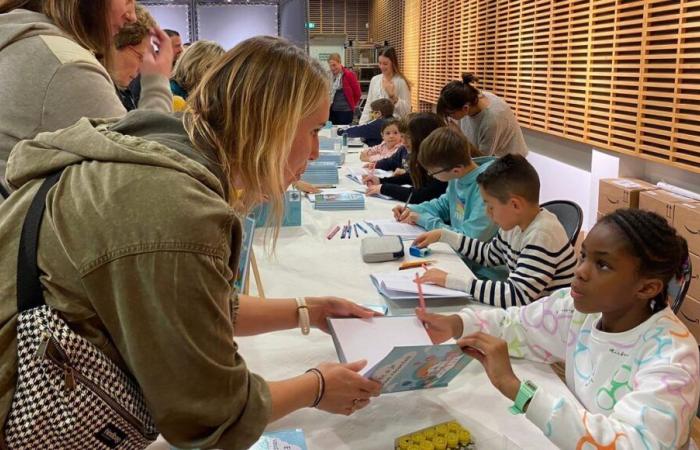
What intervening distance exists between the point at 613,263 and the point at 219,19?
8.07 meters

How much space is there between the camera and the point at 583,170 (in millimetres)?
5844

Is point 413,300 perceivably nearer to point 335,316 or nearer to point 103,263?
point 335,316

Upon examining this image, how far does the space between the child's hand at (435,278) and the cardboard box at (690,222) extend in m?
2.18

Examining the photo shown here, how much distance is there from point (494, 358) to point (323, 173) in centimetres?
313

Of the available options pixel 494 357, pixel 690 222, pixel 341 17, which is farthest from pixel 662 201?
pixel 341 17

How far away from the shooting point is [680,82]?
157 inches

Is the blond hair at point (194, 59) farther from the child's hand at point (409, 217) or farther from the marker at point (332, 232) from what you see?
the child's hand at point (409, 217)

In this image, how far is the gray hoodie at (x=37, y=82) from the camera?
1537 millimetres

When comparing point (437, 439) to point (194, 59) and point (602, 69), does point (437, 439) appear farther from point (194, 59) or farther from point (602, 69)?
point (602, 69)

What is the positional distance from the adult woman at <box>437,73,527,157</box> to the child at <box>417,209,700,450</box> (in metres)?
3.07

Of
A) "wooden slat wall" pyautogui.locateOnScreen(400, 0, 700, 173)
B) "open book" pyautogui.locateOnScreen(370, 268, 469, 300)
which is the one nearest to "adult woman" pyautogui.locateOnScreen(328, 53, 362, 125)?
"wooden slat wall" pyautogui.locateOnScreen(400, 0, 700, 173)

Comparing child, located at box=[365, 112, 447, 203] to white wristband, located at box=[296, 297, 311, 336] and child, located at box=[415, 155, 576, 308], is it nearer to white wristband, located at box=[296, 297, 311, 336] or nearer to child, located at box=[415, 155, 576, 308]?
child, located at box=[415, 155, 576, 308]

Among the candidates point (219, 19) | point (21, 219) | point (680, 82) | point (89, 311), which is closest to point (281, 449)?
point (89, 311)

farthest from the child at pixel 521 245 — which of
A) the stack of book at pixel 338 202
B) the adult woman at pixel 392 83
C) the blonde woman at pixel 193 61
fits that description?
the adult woman at pixel 392 83
